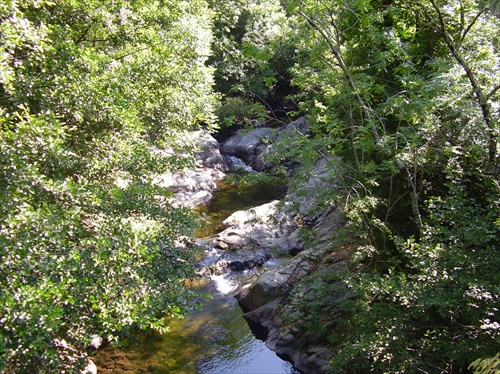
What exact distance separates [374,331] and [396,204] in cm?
284

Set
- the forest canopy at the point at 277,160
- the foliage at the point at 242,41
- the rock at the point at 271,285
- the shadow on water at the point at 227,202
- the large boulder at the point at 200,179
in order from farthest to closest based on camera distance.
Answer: the foliage at the point at 242,41 → the large boulder at the point at 200,179 → the shadow on water at the point at 227,202 → the rock at the point at 271,285 → the forest canopy at the point at 277,160

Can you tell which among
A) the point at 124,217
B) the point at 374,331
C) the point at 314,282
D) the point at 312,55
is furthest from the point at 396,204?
the point at 124,217

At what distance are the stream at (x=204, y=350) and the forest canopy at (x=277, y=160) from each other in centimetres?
180

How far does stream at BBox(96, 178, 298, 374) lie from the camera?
8.10 metres

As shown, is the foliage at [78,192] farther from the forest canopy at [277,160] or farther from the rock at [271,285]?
the rock at [271,285]

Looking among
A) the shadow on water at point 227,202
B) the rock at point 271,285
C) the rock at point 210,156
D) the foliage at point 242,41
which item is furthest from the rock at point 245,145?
the rock at point 271,285

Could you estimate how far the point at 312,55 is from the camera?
7.50 metres

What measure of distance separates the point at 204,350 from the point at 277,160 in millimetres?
4752

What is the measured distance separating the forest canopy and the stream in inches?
71.0

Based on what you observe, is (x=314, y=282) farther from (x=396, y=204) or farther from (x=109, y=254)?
(x=109, y=254)

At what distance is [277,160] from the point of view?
688 centimetres

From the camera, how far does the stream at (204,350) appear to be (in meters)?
8.10

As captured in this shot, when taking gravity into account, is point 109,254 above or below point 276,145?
below

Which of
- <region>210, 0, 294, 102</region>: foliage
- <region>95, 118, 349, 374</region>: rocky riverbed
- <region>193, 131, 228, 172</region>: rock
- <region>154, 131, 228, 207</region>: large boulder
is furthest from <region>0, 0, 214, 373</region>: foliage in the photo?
<region>210, 0, 294, 102</region>: foliage
